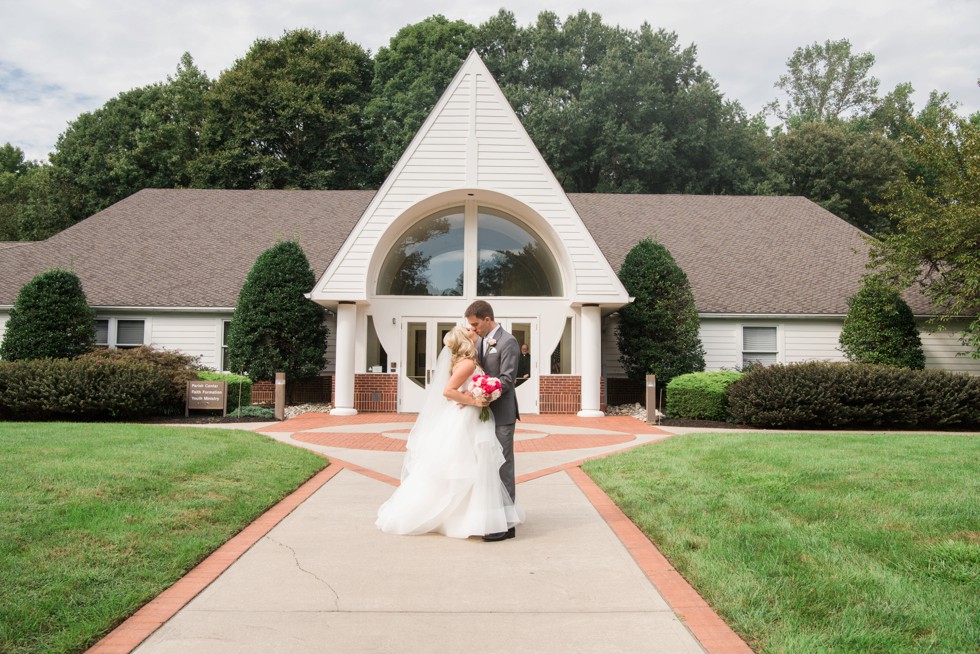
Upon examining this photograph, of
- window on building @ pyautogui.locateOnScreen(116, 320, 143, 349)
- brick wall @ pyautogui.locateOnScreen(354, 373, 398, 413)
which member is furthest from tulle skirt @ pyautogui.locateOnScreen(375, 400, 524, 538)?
window on building @ pyautogui.locateOnScreen(116, 320, 143, 349)

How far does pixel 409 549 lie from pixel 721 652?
9.63 ft

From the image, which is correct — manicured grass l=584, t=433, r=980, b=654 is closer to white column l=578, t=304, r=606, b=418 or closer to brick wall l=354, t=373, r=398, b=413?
white column l=578, t=304, r=606, b=418

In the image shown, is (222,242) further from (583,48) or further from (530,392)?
(583,48)

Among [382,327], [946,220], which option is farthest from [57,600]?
[946,220]

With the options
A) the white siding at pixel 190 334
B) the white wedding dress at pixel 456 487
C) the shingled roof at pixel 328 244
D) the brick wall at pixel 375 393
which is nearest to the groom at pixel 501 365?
the white wedding dress at pixel 456 487

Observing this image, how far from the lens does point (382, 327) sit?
19.9 m

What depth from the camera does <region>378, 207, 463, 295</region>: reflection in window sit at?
20156 mm

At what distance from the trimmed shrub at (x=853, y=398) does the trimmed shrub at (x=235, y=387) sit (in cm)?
1135

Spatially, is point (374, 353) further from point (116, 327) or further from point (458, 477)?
point (458, 477)

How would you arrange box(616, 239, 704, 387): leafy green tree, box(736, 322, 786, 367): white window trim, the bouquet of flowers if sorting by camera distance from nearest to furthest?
the bouquet of flowers < box(616, 239, 704, 387): leafy green tree < box(736, 322, 786, 367): white window trim

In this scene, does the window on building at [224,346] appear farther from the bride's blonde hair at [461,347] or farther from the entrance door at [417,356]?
the bride's blonde hair at [461,347]

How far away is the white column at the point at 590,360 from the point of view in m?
18.9

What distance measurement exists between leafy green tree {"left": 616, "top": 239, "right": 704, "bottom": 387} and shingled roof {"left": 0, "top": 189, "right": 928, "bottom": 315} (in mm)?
2427

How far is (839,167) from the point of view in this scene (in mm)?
40344
